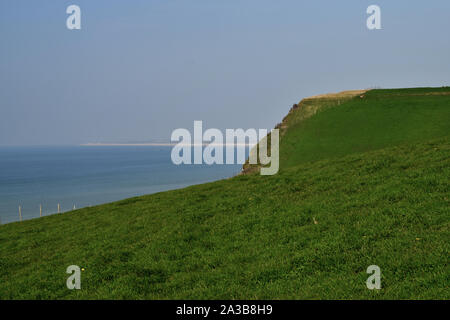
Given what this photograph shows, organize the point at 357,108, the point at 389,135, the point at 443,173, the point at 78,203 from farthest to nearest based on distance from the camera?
the point at 78,203
the point at 357,108
the point at 389,135
the point at 443,173

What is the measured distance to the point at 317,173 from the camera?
23.0 meters

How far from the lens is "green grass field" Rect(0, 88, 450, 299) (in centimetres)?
1010

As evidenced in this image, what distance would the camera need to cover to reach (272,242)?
1338 cm

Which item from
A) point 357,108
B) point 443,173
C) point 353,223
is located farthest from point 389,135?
point 353,223

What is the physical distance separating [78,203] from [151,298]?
9172 centimetres

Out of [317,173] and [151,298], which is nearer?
[151,298]

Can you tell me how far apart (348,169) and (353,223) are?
30.3ft

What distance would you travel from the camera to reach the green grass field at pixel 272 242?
1010cm

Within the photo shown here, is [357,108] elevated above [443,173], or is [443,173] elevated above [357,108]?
[357,108]

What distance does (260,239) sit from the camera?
13.8 metres
